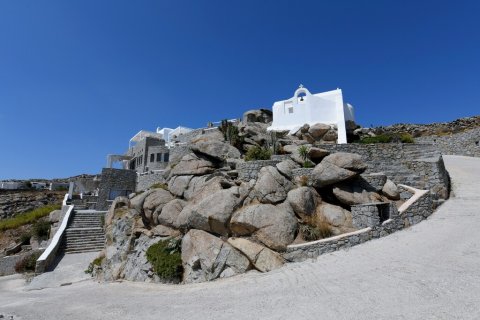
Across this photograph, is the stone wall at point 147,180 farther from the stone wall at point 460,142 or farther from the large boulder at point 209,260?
the stone wall at point 460,142

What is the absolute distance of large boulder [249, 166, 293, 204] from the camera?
46.6 ft

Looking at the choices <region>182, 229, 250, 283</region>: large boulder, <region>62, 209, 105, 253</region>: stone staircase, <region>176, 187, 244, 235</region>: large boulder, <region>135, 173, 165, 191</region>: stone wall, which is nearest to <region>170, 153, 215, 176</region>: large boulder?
<region>176, 187, 244, 235</region>: large boulder

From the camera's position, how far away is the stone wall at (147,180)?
2929 cm

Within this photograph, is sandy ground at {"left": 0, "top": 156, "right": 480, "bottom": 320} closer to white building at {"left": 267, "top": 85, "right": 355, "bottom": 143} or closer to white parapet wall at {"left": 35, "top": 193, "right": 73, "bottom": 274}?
white parapet wall at {"left": 35, "top": 193, "right": 73, "bottom": 274}

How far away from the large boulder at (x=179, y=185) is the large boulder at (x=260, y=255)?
751cm

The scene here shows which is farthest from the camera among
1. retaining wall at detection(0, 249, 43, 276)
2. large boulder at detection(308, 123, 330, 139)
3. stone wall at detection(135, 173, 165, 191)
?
large boulder at detection(308, 123, 330, 139)

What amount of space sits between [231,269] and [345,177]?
25.3 ft

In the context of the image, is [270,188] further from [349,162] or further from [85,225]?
[85,225]

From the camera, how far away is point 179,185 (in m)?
19.0

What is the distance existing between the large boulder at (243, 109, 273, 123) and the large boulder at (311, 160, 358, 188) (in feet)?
93.1

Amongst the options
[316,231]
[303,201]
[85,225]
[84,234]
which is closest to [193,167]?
[303,201]

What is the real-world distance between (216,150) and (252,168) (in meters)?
5.28

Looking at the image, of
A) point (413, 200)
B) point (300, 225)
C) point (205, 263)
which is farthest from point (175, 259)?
point (413, 200)

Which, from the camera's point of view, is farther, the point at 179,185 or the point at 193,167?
the point at 193,167
